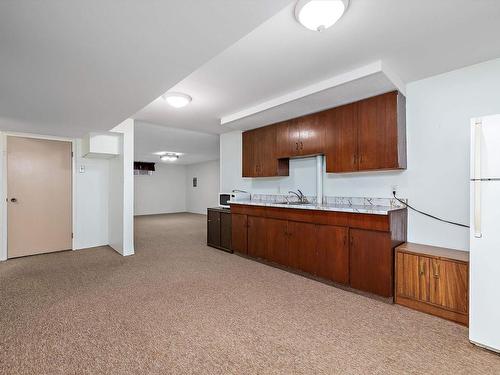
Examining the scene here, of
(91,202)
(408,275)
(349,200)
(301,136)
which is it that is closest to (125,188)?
(91,202)

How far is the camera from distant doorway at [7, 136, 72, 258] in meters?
4.26

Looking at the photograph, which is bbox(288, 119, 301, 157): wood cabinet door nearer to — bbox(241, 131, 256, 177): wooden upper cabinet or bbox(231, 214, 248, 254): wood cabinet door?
bbox(241, 131, 256, 177): wooden upper cabinet

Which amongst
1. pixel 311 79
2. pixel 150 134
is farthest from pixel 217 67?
pixel 150 134

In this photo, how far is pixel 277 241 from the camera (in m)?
3.74

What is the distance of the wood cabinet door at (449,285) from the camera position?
7.23 ft

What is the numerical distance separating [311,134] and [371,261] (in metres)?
1.88

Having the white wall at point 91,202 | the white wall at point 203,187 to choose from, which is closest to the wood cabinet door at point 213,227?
the white wall at point 91,202

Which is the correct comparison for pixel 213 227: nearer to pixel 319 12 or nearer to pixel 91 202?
pixel 91 202

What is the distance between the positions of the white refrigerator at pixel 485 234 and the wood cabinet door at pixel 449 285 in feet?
1.07

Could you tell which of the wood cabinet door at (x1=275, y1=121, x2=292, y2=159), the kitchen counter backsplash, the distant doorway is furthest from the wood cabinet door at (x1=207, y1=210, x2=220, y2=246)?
the distant doorway

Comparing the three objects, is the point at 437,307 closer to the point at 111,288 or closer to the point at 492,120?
the point at 492,120

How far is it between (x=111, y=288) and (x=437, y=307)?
3443 mm

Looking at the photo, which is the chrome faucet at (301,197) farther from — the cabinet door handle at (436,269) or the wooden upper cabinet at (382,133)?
the cabinet door handle at (436,269)

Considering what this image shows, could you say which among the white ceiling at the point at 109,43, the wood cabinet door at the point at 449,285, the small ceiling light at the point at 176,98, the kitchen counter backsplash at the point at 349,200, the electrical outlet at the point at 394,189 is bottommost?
the wood cabinet door at the point at 449,285
